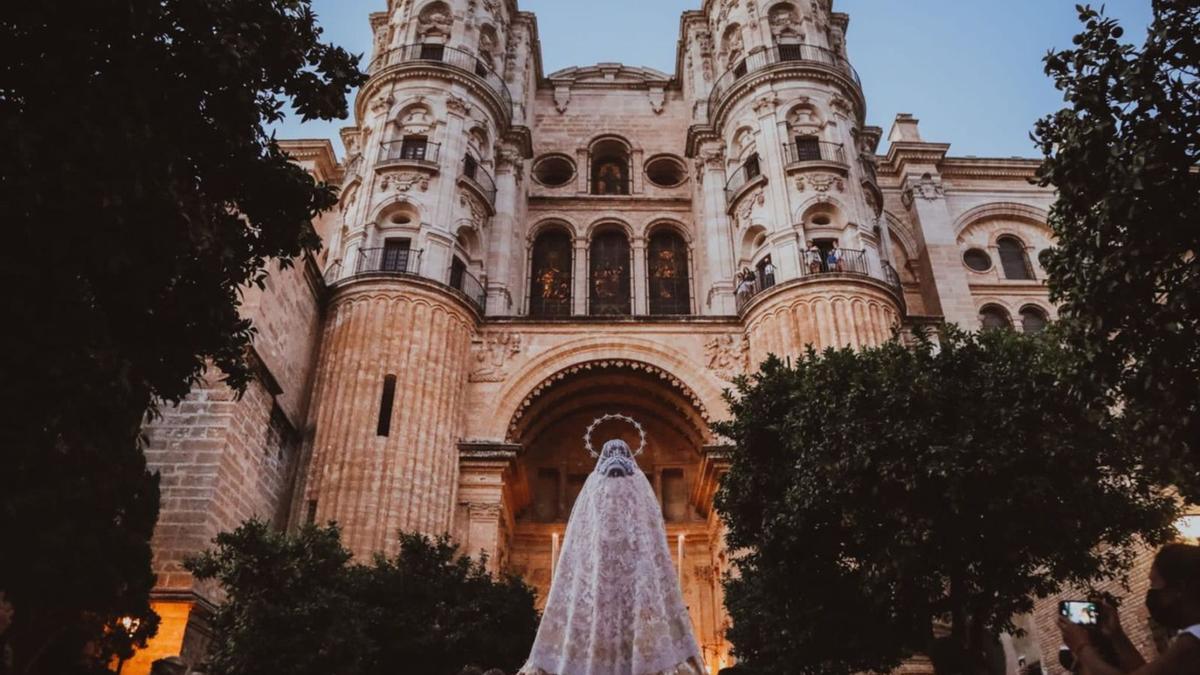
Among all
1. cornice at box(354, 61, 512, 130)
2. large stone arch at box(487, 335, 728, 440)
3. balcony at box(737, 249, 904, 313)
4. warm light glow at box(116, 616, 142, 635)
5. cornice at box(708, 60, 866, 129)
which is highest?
cornice at box(708, 60, 866, 129)

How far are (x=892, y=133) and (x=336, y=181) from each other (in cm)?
1929

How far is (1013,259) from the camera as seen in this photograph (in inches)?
1057

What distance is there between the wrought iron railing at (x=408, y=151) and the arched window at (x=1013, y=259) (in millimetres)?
17994

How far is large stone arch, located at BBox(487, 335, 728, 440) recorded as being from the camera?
19.3 m

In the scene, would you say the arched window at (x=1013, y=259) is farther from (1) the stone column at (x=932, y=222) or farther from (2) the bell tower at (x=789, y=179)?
(2) the bell tower at (x=789, y=179)

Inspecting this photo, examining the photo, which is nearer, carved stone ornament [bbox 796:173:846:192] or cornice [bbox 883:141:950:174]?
carved stone ornament [bbox 796:173:846:192]

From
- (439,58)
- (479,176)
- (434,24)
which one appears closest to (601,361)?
(479,176)

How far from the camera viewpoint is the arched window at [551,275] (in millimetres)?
24031

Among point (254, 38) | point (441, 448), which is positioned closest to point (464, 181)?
point (441, 448)

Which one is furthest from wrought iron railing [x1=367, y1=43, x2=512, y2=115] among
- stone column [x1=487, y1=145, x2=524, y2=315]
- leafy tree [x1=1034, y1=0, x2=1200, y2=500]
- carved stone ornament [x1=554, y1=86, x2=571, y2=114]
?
leafy tree [x1=1034, y1=0, x2=1200, y2=500]

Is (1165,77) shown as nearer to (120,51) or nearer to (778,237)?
(120,51)

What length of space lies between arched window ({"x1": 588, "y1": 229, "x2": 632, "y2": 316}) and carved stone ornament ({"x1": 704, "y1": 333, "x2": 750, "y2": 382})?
4.17m

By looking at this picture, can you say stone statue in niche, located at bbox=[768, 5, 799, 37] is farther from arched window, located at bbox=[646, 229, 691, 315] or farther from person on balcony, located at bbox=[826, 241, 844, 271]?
person on balcony, located at bbox=[826, 241, 844, 271]

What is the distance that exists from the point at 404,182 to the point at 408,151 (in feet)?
4.96
